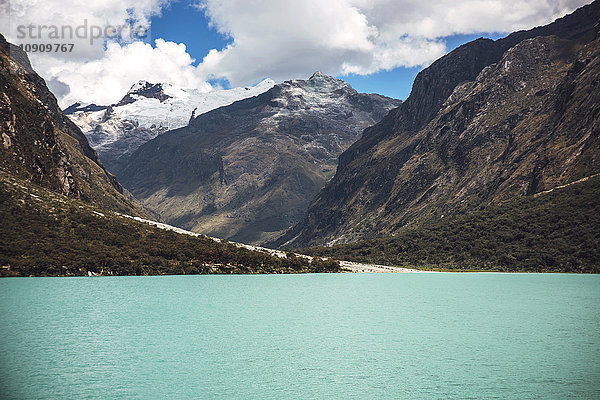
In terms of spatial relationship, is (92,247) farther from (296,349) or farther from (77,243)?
(296,349)

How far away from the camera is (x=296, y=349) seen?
45.7 meters

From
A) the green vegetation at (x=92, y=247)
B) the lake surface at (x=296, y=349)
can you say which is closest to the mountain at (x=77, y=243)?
the green vegetation at (x=92, y=247)

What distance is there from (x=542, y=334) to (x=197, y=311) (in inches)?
1634

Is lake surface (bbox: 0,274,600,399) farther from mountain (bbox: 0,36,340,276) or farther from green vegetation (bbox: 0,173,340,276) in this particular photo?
mountain (bbox: 0,36,340,276)

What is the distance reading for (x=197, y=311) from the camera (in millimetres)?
68500

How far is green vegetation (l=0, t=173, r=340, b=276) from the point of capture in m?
133

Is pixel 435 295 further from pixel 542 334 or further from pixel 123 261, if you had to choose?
pixel 123 261

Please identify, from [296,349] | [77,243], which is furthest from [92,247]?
[296,349]

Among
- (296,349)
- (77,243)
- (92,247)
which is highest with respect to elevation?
(77,243)

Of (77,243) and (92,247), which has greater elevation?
(77,243)

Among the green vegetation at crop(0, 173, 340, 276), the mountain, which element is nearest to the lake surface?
the green vegetation at crop(0, 173, 340, 276)

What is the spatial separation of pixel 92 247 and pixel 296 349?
119 m

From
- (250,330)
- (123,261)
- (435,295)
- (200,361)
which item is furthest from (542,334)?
(123,261)

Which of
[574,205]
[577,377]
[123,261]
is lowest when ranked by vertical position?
[577,377]
